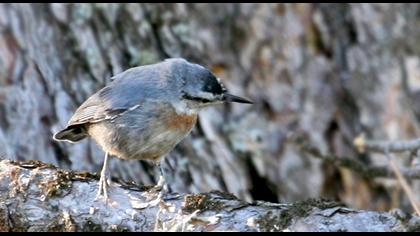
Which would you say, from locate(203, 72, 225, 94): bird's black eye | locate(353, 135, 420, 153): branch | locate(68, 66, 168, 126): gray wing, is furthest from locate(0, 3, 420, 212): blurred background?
locate(203, 72, 225, 94): bird's black eye

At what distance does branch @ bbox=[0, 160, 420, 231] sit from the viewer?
3.94m

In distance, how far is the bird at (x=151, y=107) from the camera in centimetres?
486

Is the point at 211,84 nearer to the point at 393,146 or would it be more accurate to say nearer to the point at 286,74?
the point at 393,146

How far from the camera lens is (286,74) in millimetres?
8047

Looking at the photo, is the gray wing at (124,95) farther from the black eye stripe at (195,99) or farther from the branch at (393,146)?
the branch at (393,146)

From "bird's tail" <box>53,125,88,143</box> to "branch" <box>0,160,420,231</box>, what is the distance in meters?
0.83

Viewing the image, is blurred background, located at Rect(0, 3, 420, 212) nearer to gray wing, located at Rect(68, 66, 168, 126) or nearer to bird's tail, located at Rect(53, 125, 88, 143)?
bird's tail, located at Rect(53, 125, 88, 143)

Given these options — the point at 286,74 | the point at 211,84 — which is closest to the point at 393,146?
the point at 211,84

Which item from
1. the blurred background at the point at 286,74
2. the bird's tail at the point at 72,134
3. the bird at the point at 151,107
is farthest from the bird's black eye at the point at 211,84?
the blurred background at the point at 286,74

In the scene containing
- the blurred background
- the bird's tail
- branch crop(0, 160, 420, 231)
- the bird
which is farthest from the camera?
the blurred background

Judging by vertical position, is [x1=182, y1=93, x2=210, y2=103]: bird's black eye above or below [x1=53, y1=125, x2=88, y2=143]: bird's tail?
above

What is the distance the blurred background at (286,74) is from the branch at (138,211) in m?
2.27

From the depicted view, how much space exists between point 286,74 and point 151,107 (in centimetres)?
333

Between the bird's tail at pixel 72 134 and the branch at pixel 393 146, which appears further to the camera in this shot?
the bird's tail at pixel 72 134
